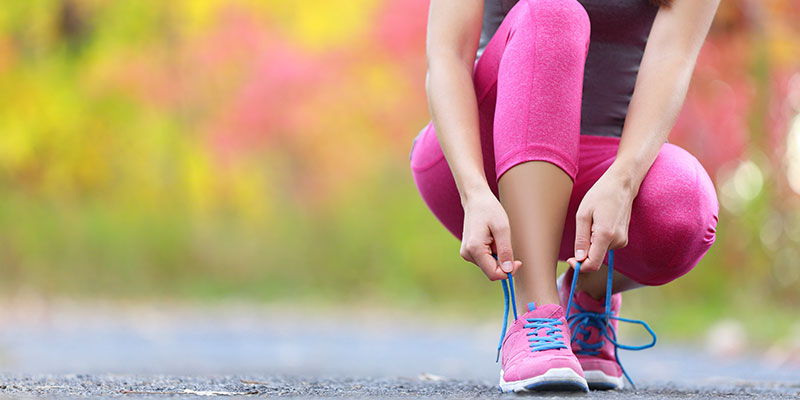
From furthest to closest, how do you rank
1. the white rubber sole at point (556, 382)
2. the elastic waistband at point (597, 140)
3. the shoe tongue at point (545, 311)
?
the elastic waistband at point (597, 140) → the shoe tongue at point (545, 311) → the white rubber sole at point (556, 382)

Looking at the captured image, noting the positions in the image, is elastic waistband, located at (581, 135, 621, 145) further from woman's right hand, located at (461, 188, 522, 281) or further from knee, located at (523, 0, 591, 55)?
woman's right hand, located at (461, 188, 522, 281)

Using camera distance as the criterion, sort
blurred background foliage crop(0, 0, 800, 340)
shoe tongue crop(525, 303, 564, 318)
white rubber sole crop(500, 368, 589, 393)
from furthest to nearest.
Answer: blurred background foliage crop(0, 0, 800, 340)
shoe tongue crop(525, 303, 564, 318)
white rubber sole crop(500, 368, 589, 393)

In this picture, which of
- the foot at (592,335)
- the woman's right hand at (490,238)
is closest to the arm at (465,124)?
the woman's right hand at (490,238)

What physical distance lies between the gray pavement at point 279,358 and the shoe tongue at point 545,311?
0.41 feet

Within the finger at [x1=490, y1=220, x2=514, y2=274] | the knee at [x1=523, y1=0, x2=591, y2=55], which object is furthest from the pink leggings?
the finger at [x1=490, y1=220, x2=514, y2=274]

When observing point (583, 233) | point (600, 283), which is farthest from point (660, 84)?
point (600, 283)

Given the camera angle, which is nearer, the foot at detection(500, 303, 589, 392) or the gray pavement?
the foot at detection(500, 303, 589, 392)

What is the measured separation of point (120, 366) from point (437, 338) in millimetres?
2191

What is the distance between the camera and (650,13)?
5.06 ft

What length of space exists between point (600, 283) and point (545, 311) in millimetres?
346

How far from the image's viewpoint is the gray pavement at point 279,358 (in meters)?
1.39

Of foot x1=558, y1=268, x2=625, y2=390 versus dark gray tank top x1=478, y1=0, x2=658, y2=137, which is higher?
dark gray tank top x1=478, y1=0, x2=658, y2=137

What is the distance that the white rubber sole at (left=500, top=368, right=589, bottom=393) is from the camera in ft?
3.94

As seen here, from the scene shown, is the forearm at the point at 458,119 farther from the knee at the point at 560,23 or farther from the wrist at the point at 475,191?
the knee at the point at 560,23
